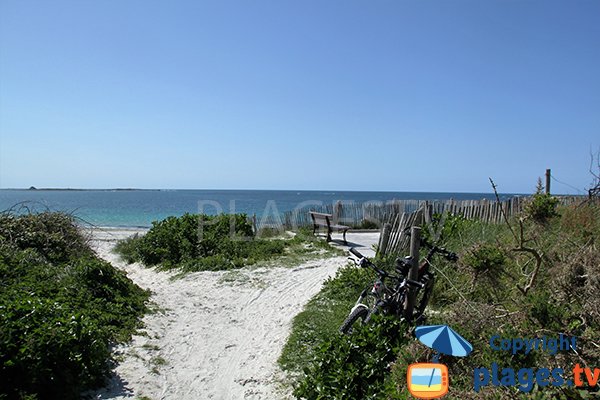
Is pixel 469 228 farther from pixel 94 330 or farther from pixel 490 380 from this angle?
pixel 94 330

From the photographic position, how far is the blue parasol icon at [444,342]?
2.63 m

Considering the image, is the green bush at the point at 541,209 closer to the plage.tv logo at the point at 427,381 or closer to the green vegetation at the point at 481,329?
the green vegetation at the point at 481,329

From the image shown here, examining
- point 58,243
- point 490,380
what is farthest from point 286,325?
point 58,243

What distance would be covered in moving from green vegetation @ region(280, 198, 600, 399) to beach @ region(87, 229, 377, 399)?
17.5 inches

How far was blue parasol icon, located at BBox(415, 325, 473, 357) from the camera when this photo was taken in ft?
8.64

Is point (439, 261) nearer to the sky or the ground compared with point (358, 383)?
nearer to the sky

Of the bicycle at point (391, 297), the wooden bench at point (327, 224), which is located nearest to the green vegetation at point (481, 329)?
the bicycle at point (391, 297)

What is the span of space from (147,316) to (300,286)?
308 cm

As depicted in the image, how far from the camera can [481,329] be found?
385 cm

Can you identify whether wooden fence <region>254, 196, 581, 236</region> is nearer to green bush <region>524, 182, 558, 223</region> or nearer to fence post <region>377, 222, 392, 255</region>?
green bush <region>524, 182, 558, 223</region>

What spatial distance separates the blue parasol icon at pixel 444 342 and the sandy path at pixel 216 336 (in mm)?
2266

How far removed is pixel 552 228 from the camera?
7.62m

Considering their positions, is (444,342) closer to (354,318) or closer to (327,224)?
A: (354,318)

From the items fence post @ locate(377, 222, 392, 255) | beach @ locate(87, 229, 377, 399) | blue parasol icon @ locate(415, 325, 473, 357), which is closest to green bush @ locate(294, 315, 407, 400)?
beach @ locate(87, 229, 377, 399)
